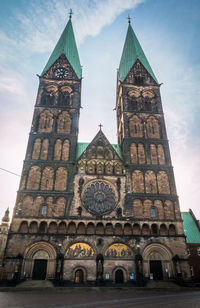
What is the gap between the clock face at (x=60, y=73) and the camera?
36.7 metres

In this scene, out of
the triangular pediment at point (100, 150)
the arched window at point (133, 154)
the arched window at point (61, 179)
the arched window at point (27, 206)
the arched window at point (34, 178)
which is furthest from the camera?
the arched window at point (133, 154)

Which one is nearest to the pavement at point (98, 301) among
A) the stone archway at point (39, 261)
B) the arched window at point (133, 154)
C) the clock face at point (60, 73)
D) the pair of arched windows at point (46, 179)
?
the stone archway at point (39, 261)

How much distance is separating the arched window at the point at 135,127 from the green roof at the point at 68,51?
12510 millimetres

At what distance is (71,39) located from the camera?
143ft

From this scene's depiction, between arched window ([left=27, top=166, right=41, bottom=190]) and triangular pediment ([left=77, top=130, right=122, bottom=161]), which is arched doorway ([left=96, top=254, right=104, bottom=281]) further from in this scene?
triangular pediment ([left=77, top=130, right=122, bottom=161])

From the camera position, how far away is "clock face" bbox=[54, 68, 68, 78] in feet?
120

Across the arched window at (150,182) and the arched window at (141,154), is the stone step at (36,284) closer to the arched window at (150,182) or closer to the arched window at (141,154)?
the arched window at (150,182)

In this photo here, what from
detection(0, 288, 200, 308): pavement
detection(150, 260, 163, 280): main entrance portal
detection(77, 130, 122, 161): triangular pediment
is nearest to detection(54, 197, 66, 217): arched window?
detection(77, 130, 122, 161): triangular pediment

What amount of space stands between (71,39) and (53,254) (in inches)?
1543

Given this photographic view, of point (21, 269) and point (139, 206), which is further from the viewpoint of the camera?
point (139, 206)

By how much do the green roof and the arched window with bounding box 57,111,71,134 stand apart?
8955 mm

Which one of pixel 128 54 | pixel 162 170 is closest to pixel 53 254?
pixel 162 170

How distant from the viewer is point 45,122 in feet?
105

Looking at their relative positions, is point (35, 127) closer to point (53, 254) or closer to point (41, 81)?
point (41, 81)
